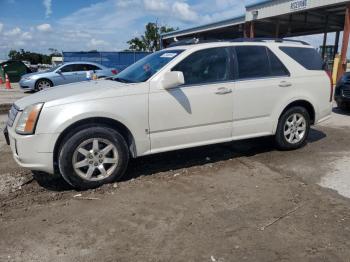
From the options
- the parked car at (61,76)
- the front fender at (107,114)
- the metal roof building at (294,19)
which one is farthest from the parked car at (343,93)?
the parked car at (61,76)

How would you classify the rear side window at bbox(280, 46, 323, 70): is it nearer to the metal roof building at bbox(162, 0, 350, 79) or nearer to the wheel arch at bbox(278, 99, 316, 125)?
the wheel arch at bbox(278, 99, 316, 125)

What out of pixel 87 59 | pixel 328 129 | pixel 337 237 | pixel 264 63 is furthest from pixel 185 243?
pixel 87 59

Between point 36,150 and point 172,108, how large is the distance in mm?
1749

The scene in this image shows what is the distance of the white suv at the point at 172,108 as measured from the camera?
13.5ft

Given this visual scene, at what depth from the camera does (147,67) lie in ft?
16.5

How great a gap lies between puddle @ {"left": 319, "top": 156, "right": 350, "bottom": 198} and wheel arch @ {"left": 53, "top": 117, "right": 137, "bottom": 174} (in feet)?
8.15

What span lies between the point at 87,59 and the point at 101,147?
2067 centimetres

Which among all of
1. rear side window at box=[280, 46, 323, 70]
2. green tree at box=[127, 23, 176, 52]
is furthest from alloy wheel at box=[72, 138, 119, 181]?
green tree at box=[127, 23, 176, 52]

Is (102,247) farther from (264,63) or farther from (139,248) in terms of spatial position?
(264,63)

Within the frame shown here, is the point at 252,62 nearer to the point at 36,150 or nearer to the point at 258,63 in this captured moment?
the point at 258,63

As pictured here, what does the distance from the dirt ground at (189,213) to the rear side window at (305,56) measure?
1575 mm

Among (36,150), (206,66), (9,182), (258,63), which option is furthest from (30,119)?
(258,63)

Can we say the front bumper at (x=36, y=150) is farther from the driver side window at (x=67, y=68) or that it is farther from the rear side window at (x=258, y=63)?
the driver side window at (x=67, y=68)

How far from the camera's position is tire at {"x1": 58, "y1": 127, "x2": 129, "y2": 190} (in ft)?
13.6
